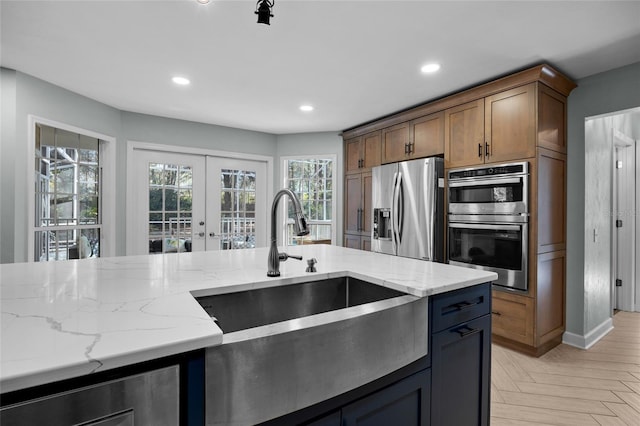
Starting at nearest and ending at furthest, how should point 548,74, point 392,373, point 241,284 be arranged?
point 392,373, point 241,284, point 548,74

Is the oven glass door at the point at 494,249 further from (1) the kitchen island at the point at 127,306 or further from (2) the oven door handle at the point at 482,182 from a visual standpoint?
(1) the kitchen island at the point at 127,306

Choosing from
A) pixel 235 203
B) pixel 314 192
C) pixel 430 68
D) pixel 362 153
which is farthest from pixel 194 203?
pixel 430 68

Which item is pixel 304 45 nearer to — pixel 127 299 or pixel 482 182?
pixel 482 182

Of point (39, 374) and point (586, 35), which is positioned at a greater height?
point (586, 35)

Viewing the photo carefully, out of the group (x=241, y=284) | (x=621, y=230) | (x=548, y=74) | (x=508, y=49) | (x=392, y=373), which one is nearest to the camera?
(x=392, y=373)

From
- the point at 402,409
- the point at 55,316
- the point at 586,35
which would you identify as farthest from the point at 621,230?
the point at 55,316

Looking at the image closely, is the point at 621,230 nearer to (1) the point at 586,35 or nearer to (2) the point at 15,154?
(1) the point at 586,35

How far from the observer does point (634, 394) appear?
2221 millimetres

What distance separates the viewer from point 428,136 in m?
3.58

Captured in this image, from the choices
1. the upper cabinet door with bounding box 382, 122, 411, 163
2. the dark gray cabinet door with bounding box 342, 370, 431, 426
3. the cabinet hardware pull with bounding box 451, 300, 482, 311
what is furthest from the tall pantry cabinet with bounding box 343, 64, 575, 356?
the dark gray cabinet door with bounding box 342, 370, 431, 426

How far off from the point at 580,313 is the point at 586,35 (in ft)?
7.58

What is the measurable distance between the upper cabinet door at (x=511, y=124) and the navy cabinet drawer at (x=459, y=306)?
69.9 inches

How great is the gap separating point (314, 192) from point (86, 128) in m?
3.04

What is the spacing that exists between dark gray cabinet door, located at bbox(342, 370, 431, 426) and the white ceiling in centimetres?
200
